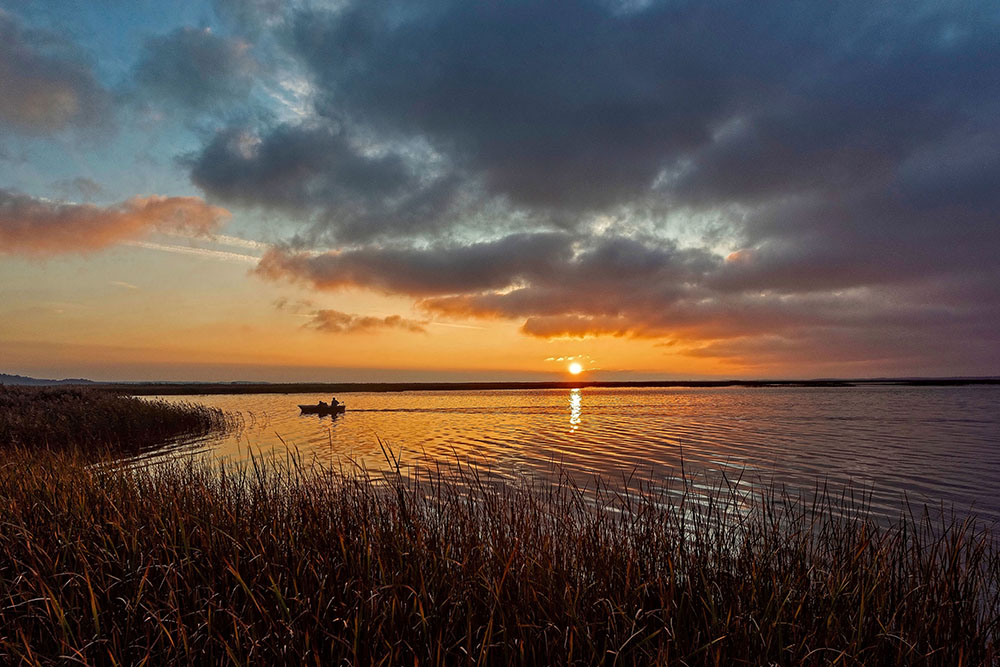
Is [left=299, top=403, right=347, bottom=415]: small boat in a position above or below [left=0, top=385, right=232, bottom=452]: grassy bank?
below

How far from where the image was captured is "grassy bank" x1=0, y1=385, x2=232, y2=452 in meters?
22.5

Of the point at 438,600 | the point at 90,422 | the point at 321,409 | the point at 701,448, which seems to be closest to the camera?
the point at 438,600

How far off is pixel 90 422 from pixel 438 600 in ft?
93.8

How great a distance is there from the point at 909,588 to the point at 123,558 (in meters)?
8.51

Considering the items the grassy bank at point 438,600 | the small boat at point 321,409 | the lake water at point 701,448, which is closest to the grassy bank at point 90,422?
the lake water at point 701,448

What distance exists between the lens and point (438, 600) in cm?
503

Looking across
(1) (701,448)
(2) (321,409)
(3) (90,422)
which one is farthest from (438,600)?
(2) (321,409)

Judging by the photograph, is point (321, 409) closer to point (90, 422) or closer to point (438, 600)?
point (90, 422)

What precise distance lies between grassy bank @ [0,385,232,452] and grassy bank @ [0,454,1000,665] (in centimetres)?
1703

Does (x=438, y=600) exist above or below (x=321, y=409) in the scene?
above

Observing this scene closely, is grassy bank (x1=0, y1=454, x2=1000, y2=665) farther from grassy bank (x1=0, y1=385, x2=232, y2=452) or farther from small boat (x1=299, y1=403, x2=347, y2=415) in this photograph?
small boat (x1=299, y1=403, x2=347, y2=415)

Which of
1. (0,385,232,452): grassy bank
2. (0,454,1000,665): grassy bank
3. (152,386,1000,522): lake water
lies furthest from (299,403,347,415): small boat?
(0,454,1000,665): grassy bank

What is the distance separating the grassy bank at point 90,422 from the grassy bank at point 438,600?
1703 cm

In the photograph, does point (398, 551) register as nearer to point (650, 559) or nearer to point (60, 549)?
point (650, 559)
